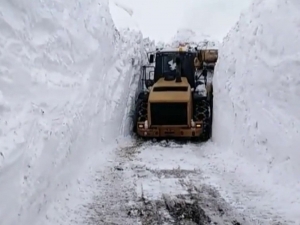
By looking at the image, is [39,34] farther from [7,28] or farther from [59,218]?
[59,218]

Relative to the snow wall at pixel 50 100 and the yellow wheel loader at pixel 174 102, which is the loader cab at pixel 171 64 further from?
the snow wall at pixel 50 100

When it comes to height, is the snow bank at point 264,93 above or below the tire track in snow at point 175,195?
above

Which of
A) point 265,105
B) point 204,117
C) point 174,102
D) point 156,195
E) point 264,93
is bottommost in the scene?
point 156,195

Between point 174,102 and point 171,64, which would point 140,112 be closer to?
point 174,102

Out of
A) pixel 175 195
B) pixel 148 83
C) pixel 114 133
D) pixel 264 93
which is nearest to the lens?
pixel 175 195

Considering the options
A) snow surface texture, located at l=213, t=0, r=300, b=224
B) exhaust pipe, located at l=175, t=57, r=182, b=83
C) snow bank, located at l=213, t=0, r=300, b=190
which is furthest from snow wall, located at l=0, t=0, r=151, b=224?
snow bank, located at l=213, t=0, r=300, b=190

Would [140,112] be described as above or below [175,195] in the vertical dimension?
above

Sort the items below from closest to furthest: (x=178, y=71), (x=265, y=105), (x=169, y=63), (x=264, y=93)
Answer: (x=265, y=105)
(x=264, y=93)
(x=178, y=71)
(x=169, y=63)

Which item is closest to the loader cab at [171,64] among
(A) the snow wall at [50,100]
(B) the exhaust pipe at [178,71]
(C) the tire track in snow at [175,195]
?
(B) the exhaust pipe at [178,71]

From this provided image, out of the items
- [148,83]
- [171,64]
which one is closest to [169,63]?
[171,64]

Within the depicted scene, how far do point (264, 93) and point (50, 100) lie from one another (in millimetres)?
5121

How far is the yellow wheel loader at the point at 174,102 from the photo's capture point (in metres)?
15.8

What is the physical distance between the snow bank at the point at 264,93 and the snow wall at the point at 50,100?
11.9 feet

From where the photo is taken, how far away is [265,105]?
11.3 m
